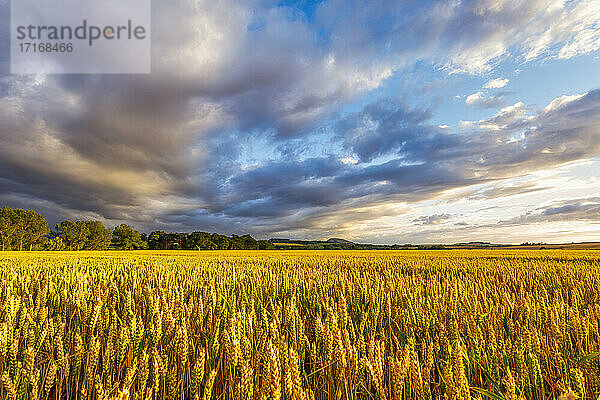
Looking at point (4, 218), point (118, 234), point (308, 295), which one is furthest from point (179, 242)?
point (308, 295)

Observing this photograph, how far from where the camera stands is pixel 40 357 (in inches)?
122

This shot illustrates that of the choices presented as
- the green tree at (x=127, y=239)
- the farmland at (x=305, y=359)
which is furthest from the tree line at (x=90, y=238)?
the farmland at (x=305, y=359)

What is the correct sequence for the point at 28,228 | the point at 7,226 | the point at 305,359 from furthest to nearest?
the point at 28,228 < the point at 7,226 < the point at 305,359

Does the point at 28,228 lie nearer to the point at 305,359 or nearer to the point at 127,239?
the point at 127,239

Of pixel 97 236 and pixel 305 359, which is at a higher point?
pixel 97 236

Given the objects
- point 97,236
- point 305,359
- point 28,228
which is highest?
point 28,228

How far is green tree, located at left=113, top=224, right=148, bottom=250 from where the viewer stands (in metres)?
89.3

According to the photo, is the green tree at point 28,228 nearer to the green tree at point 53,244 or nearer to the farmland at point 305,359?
the green tree at point 53,244

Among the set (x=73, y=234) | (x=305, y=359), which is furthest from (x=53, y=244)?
(x=305, y=359)

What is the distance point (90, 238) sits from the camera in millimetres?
89938

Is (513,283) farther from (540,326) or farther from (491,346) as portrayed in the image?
(491,346)

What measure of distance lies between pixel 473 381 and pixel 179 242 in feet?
325

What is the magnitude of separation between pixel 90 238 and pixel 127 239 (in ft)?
35.4

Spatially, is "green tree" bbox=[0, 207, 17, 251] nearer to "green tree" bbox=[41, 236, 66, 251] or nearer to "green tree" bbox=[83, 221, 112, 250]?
"green tree" bbox=[41, 236, 66, 251]
